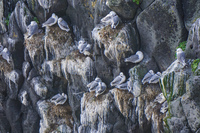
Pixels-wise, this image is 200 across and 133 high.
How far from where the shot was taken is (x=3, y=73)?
479 inches

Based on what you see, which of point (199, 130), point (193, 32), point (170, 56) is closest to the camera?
point (199, 130)

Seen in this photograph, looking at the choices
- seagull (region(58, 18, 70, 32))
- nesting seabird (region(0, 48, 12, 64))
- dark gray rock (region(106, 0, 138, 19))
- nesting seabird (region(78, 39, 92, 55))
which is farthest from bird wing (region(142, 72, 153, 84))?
nesting seabird (region(0, 48, 12, 64))

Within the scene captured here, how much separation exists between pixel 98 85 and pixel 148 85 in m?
1.69

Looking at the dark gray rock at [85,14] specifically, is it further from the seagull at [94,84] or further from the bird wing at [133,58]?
the bird wing at [133,58]

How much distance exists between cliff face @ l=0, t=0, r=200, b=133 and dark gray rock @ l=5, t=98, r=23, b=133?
0.5 inches

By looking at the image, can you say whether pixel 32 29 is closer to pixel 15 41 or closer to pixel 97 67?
pixel 15 41

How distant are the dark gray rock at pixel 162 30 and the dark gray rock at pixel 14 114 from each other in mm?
6081

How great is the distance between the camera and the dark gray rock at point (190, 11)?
25.6 feet

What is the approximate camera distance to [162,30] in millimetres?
8406

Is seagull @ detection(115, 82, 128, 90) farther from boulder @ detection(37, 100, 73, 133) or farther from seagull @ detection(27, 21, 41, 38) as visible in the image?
seagull @ detection(27, 21, 41, 38)

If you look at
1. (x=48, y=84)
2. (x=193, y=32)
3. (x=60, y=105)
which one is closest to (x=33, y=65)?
(x=48, y=84)

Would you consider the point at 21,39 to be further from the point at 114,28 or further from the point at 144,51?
the point at 144,51

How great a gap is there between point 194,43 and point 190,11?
112 centimetres

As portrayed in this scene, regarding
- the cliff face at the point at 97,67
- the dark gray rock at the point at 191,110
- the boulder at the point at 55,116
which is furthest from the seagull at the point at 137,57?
the boulder at the point at 55,116
